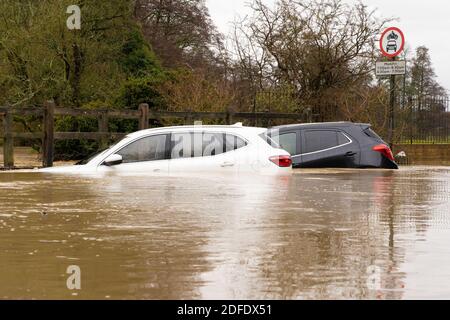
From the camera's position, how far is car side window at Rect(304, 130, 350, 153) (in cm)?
1717

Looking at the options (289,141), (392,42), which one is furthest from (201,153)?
(392,42)

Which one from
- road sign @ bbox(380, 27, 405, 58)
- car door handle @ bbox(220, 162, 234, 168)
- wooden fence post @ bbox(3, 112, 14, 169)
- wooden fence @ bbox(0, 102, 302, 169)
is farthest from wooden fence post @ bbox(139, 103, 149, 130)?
car door handle @ bbox(220, 162, 234, 168)

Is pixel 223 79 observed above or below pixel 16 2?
below

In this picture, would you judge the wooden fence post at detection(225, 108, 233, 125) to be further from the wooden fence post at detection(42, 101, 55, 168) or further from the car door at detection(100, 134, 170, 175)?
the car door at detection(100, 134, 170, 175)

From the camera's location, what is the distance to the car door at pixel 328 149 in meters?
17.0

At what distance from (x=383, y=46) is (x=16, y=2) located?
16.8 meters

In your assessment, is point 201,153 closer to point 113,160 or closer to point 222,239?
point 113,160

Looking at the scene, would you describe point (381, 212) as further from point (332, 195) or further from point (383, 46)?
point (383, 46)

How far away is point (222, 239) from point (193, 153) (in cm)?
619

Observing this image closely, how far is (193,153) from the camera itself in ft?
47.6

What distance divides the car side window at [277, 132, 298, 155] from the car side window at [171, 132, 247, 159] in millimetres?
3091

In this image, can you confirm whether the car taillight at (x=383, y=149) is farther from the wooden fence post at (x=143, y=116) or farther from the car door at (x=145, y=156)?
the wooden fence post at (x=143, y=116)
